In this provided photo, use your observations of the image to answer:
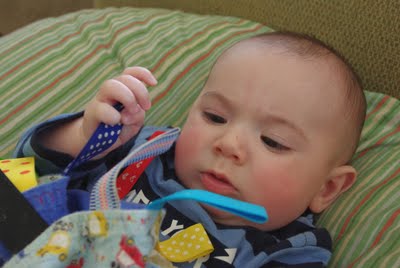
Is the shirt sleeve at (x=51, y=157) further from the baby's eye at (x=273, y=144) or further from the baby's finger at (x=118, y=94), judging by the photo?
the baby's eye at (x=273, y=144)

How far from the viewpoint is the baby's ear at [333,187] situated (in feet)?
3.00

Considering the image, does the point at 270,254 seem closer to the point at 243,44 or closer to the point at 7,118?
the point at 243,44

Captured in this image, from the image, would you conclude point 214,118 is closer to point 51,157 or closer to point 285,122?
point 285,122

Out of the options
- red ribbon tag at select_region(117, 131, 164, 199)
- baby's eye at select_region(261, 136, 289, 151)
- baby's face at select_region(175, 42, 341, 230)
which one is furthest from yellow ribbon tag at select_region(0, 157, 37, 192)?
baby's eye at select_region(261, 136, 289, 151)

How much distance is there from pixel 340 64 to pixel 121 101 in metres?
0.41

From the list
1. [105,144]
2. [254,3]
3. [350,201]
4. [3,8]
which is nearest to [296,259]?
[350,201]

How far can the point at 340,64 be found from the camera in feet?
3.01

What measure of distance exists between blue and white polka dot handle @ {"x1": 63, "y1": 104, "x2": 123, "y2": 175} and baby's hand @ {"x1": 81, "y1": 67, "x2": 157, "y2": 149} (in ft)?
0.04

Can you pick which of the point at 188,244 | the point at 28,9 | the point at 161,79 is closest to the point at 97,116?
the point at 188,244

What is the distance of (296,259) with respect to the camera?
82 cm

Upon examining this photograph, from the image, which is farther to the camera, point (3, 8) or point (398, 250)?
point (3, 8)

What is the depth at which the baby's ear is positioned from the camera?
3.00ft

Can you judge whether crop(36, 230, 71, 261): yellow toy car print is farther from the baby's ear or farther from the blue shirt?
the baby's ear

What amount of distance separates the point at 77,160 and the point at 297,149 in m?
0.35
